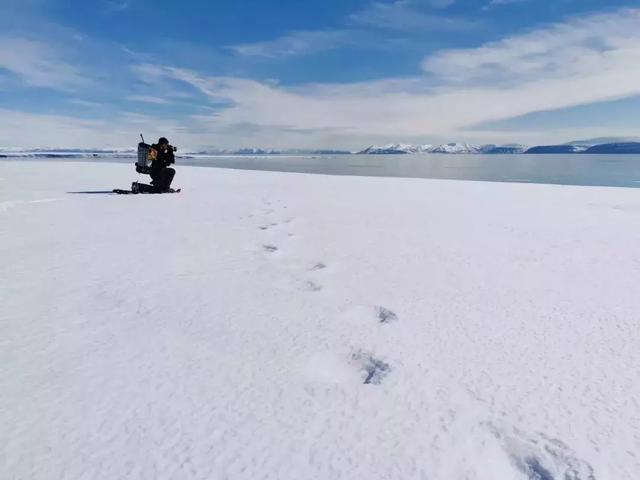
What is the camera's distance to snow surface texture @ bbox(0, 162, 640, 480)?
2.32 meters

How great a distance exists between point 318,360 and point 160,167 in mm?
13592

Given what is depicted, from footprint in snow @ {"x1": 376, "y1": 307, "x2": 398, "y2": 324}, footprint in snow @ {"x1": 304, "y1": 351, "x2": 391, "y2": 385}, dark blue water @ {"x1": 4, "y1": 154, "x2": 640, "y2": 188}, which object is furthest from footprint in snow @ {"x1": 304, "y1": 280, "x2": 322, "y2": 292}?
dark blue water @ {"x1": 4, "y1": 154, "x2": 640, "y2": 188}

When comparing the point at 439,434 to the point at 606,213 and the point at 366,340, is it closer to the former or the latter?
the point at 366,340

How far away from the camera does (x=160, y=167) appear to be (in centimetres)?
1530

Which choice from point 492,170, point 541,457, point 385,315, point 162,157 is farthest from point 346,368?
point 492,170

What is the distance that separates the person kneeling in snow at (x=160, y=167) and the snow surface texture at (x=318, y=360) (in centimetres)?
789

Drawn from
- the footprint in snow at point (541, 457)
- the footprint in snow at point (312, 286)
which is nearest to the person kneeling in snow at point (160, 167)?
the footprint in snow at point (312, 286)

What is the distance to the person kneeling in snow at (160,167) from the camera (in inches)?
583

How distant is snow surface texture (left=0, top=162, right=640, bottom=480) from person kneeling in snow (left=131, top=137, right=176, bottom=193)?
7.89 m

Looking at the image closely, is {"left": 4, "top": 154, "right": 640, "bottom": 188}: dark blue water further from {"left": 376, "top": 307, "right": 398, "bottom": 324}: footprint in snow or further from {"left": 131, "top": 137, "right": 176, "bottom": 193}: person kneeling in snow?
{"left": 376, "top": 307, "right": 398, "bottom": 324}: footprint in snow

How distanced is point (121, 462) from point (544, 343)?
10.6 ft

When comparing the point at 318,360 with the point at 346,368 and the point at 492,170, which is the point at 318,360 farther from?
the point at 492,170

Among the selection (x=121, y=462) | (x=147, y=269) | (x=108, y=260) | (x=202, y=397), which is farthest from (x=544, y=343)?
(x=108, y=260)

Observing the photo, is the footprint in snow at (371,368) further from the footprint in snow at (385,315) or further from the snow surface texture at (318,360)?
the footprint in snow at (385,315)
